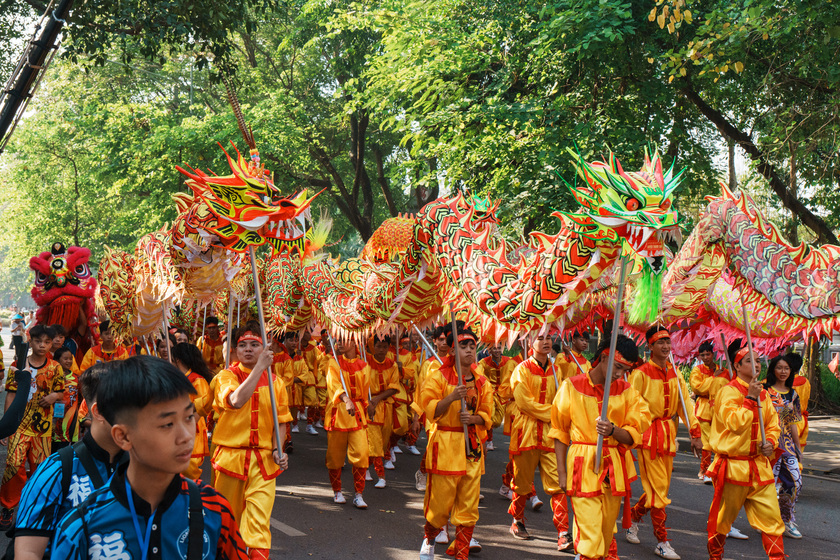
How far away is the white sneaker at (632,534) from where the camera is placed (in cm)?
628

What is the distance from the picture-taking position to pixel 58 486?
2.42m

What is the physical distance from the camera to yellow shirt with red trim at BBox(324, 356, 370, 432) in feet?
24.3

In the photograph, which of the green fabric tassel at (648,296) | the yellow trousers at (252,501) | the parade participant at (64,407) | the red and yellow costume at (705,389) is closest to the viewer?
the green fabric tassel at (648,296)

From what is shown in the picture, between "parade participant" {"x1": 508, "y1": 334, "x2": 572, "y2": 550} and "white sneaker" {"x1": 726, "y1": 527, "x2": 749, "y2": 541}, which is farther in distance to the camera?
"white sneaker" {"x1": 726, "y1": 527, "x2": 749, "y2": 541}

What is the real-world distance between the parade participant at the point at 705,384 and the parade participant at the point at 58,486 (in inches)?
311

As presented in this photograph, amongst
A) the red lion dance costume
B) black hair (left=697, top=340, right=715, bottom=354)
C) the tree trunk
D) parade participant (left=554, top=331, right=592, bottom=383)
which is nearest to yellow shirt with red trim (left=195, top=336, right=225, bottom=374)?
the red lion dance costume

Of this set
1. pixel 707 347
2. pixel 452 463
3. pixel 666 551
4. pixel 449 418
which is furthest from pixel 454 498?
pixel 707 347

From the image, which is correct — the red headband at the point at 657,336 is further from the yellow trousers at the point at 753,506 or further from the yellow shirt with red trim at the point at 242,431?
the yellow shirt with red trim at the point at 242,431

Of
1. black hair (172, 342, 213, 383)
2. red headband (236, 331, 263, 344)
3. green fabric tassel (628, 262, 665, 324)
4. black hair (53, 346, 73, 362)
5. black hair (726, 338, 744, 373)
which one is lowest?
black hair (53, 346, 73, 362)

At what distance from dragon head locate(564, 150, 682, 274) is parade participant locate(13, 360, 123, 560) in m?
2.92

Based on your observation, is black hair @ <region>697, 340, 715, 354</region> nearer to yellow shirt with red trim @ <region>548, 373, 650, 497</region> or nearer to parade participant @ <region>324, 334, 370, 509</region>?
parade participant @ <region>324, 334, 370, 509</region>

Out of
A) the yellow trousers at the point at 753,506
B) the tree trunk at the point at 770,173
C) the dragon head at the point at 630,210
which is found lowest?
the yellow trousers at the point at 753,506

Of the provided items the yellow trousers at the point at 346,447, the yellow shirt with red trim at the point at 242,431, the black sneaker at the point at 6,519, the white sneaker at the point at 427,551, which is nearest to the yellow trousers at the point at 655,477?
the white sneaker at the point at 427,551

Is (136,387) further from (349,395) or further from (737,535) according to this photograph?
(737,535)
